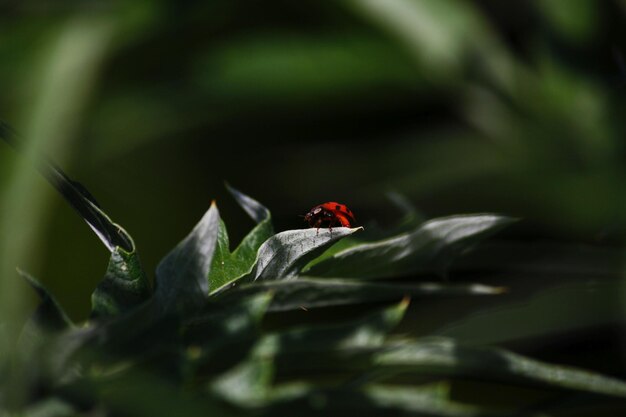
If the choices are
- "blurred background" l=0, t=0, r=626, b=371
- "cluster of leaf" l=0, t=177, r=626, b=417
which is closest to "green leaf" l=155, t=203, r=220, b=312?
"cluster of leaf" l=0, t=177, r=626, b=417

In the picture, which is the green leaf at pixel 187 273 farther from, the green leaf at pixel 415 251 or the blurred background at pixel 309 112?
the blurred background at pixel 309 112

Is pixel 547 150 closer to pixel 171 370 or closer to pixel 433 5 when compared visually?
pixel 433 5

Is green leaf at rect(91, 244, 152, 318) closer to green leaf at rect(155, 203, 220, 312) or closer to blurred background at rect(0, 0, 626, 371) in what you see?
green leaf at rect(155, 203, 220, 312)

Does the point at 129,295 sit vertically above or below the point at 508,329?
above

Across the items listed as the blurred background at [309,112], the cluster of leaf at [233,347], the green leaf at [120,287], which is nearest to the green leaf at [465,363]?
the cluster of leaf at [233,347]

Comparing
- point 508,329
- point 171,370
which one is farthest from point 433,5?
point 171,370

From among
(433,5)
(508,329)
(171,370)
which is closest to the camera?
(171,370)
